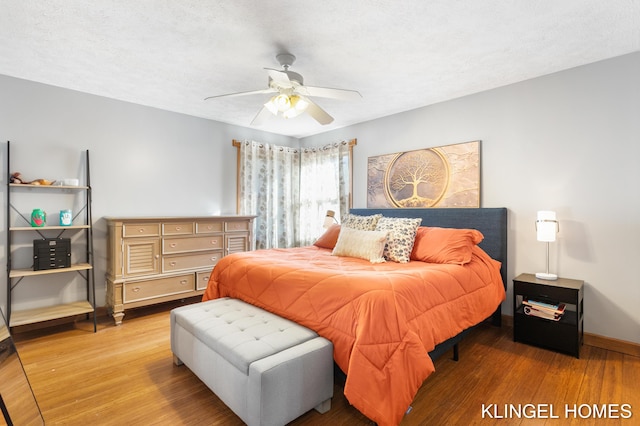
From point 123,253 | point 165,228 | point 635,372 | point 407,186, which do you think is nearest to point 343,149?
point 407,186

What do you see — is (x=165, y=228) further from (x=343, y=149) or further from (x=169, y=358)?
(x=343, y=149)

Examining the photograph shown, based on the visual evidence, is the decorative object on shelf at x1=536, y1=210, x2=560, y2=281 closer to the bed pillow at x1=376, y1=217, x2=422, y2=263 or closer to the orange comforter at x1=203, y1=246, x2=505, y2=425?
the orange comforter at x1=203, y1=246, x2=505, y2=425

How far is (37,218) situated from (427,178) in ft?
13.4

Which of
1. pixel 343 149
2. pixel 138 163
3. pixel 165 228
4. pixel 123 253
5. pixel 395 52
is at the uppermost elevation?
pixel 395 52

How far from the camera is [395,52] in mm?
2533

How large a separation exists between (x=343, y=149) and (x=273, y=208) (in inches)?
57.1

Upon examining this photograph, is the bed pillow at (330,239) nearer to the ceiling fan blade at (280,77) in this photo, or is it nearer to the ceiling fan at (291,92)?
the ceiling fan at (291,92)

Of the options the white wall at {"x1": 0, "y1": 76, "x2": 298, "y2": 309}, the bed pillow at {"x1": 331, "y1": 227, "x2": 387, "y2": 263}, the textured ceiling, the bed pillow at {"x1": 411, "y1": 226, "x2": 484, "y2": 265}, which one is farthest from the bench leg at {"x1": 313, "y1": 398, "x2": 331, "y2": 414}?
the white wall at {"x1": 0, "y1": 76, "x2": 298, "y2": 309}

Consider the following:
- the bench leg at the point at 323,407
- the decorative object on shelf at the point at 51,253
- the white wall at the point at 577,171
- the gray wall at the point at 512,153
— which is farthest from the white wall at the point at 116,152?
the white wall at the point at 577,171

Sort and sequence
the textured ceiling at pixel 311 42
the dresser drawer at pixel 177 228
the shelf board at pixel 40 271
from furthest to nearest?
the dresser drawer at pixel 177 228, the shelf board at pixel 40 271, the textured ceiling at pixel 311 42

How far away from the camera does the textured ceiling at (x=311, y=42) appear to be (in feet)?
6.53

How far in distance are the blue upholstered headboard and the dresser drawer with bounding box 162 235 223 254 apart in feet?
8.34

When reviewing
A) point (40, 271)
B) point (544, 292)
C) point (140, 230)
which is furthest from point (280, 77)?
point (40, 271)

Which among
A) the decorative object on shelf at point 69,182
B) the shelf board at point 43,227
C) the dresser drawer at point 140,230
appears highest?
the decorative object on shelf at point 69,182
